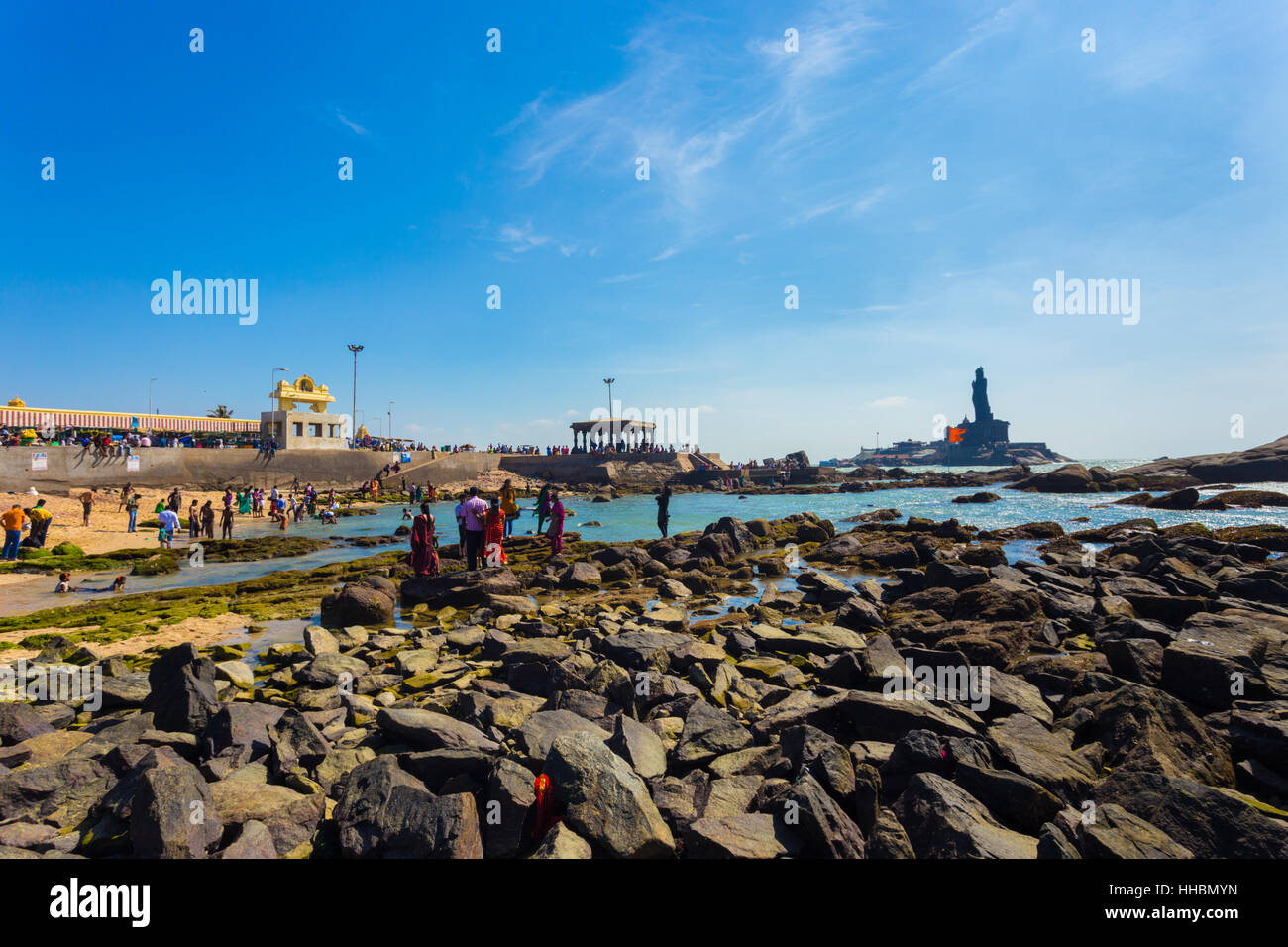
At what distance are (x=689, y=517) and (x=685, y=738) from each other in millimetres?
41158

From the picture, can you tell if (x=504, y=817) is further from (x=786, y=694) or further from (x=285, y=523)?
(x=285, y=523)

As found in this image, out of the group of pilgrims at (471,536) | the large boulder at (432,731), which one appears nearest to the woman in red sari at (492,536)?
the group of pilgrims at (471,536)

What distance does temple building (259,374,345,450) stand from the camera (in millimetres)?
56000

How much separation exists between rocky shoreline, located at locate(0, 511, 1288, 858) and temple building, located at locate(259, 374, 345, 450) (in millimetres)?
50390

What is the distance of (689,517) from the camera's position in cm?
4772

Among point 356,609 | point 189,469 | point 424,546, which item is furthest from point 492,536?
point 189,469

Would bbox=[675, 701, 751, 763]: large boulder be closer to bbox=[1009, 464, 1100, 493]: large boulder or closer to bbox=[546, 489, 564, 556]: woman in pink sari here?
bbox=[546, 489, 564, 556]: woman in pink sari

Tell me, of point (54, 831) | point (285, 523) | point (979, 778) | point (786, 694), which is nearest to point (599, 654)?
point (786, 694)

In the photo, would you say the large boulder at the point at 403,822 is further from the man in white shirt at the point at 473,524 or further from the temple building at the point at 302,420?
the temple building at the point at 302,420

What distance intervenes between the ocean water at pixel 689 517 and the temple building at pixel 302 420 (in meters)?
13.6

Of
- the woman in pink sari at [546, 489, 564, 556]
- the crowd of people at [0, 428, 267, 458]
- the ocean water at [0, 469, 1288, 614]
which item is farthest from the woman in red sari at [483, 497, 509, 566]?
the crowd of people at [0, 428, 267, 458]

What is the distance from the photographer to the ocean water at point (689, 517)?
795 inches

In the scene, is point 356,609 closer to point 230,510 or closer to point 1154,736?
point 1154,736

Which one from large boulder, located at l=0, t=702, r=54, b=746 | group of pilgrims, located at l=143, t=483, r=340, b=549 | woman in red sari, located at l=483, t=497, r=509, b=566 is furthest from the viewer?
group of pilgrims, located at l=143, t=483, r=340, b=549
